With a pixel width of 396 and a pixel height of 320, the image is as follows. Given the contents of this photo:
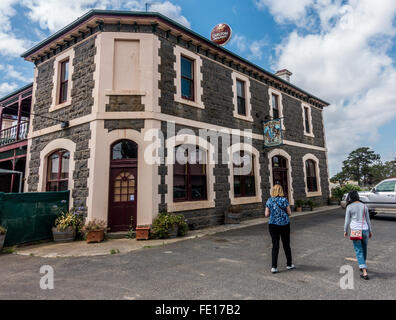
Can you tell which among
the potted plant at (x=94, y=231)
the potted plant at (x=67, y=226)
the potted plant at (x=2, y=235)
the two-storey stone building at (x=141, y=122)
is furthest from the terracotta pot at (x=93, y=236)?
the potted plant at (x=2, y=235)

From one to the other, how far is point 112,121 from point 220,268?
624 cm

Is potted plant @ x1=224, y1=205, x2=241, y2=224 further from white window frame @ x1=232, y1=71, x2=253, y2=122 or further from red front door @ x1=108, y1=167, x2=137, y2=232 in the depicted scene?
white window frame @ x1=232, y1=71, x2=253, y2=122

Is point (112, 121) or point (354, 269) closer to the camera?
point (354, 269)

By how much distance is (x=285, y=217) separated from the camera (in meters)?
4.59

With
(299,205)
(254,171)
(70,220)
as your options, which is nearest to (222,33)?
(254,171)

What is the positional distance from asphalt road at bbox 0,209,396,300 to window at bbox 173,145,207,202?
2.69 m

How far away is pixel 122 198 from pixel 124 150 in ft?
5.69

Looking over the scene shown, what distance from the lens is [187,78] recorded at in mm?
10148

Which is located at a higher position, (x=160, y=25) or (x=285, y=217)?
(x=160, y=25)

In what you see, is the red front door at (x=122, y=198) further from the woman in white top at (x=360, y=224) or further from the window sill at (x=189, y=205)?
the woman in white top at (x=360, y=224)

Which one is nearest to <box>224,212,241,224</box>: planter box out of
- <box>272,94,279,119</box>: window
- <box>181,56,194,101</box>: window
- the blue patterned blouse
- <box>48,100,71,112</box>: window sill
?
<box>181,56,194,101</box>: window

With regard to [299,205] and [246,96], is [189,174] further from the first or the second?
[299,205]
